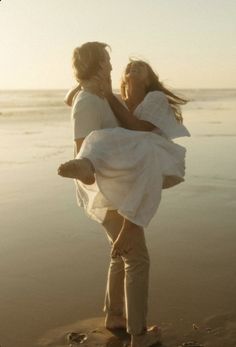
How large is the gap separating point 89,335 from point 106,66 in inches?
77.2

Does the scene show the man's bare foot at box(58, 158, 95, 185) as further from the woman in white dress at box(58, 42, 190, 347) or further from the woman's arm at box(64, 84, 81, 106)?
the woman's arm at box(64, 84, 81, 106)

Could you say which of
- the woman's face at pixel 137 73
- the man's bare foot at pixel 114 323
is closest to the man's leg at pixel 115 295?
the man's bare foot at pixel 114 323

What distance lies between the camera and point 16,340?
13.5 ft

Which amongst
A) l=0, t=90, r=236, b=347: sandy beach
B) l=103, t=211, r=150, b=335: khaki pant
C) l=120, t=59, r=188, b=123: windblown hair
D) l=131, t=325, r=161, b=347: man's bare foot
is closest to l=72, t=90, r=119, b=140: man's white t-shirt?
l=120, t=59, r=188, b=123: windblown hair

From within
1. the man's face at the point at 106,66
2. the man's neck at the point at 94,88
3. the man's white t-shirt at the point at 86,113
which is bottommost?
the man's white t-shirt at the point at 86,113

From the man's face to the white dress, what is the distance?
30 cm

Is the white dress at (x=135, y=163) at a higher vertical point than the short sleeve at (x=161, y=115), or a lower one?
lower

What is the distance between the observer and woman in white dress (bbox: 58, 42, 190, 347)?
3521mm

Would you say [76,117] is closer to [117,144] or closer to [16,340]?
[117,144]

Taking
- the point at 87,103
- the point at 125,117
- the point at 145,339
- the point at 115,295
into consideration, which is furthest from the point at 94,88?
the point at 145,339

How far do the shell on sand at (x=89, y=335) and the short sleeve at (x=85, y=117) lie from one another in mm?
1539

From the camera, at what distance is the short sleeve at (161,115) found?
368cm

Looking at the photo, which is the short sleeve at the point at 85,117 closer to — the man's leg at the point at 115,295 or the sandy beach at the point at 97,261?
the man's leg at the point at 115,295

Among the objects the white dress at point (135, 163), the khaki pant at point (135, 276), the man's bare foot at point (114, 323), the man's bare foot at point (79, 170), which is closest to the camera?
the man's bare foot at point (79, 170)
